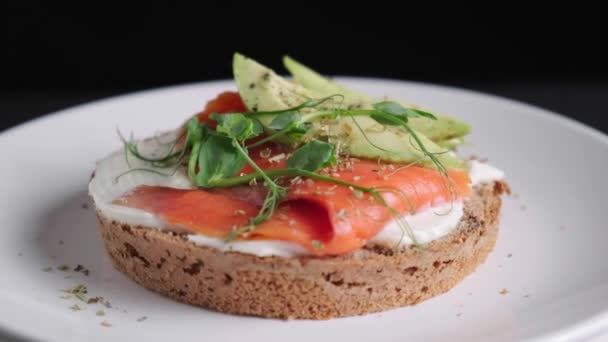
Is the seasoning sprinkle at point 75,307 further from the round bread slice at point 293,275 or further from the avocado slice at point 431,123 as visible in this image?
the avocado slice at point 431,123

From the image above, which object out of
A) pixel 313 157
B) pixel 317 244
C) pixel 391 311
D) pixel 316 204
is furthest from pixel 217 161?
pixel 391 311

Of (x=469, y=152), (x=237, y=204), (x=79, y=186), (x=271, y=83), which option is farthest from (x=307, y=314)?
(x=469, y=152)

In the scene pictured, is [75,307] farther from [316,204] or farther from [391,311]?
[391,311]

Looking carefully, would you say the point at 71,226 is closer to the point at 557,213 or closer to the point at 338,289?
the point at 338,289

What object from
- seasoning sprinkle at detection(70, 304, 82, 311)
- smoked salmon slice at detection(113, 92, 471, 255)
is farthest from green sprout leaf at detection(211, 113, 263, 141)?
seasoning sprinkle at detection(70, 304, 82, 311)

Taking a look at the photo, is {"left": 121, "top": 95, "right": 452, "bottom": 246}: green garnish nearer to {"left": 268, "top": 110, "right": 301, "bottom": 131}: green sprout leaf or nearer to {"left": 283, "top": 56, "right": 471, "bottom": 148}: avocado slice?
{"left": 268, "top": 110, "right": 301, "bottom": 131}: green sprout leaf

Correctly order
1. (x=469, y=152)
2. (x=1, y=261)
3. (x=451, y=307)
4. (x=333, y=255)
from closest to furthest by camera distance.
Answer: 1. (x=333, y=255)
2. (x=451, y=307)
3. (x=1, y=261)
4. (x=469, y=152)

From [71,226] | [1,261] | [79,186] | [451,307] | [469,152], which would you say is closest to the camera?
[451,307]
